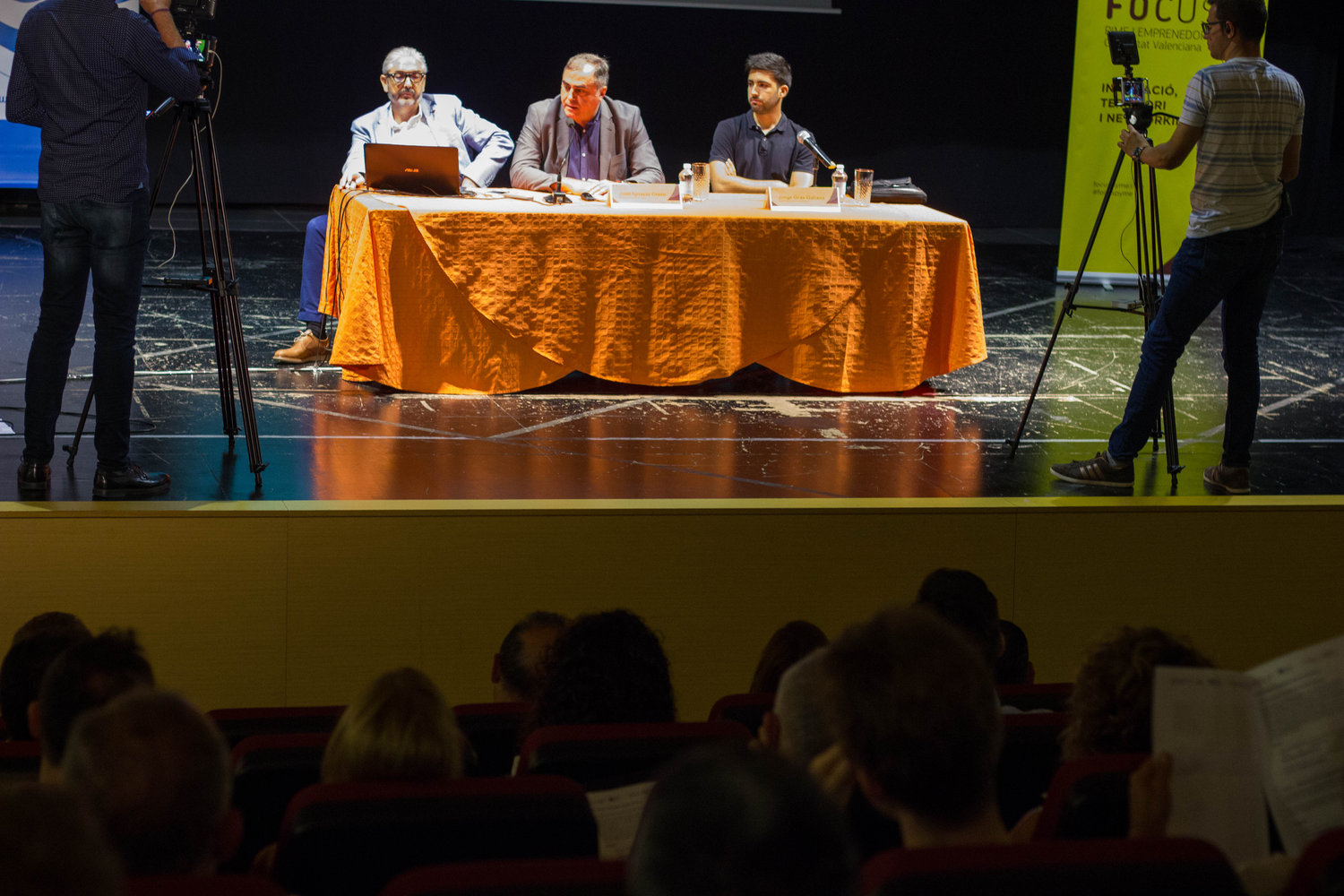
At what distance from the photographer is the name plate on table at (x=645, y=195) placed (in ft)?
15.6

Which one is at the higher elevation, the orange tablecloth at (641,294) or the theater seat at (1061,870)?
the orange tablecloth at (641,294)

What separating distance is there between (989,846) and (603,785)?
0.51 metres

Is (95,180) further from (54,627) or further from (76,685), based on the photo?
(76,685)

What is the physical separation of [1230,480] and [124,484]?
2.90 meters

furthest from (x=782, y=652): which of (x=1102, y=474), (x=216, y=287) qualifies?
(x=216, y=287)

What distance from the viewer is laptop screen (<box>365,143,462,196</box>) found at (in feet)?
15.2

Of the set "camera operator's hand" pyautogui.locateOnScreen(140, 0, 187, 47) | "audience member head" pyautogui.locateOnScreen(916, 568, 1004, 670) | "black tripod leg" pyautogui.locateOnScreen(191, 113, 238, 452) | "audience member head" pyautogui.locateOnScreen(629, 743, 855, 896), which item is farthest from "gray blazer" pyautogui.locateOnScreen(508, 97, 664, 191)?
"audience member head" pyautogui.locateOnScreen(629, 743, 855, 896)

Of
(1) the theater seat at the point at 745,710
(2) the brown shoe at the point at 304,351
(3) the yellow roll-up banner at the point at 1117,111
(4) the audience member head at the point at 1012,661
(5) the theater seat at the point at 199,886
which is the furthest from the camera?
(3) the yellow roll-up banner at the point at 1117,111

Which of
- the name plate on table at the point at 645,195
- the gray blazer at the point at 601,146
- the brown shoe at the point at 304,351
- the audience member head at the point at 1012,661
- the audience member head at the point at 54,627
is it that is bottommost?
the audience member head at the point at 1012,661

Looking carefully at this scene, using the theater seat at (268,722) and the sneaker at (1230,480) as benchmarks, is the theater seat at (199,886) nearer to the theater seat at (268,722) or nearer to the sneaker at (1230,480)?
the theater seat at (268,722)

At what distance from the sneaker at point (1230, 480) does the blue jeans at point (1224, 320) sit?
0.02 metres

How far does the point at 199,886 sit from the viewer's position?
931 millimetres

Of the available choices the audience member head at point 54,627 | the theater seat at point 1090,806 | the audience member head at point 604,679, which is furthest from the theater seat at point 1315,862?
the audience member head at point 54,627

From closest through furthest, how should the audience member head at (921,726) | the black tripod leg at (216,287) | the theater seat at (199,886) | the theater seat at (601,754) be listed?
the theater seat at (199,886), the audience member head at (921,726), the theater seat at (601,754), the black tripod leg at (216,287)
